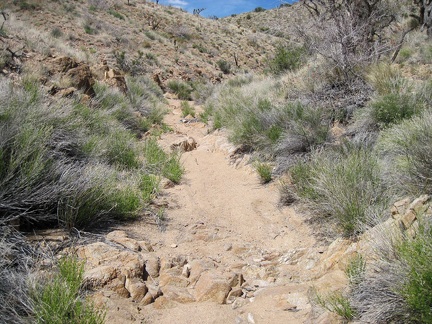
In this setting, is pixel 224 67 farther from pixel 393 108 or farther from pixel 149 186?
pixel 149 186

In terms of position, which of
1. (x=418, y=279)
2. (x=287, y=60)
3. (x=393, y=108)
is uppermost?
(x=287, y=60)

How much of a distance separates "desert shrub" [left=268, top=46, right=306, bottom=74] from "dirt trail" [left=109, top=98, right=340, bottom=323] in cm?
593

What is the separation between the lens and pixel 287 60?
1103 cm

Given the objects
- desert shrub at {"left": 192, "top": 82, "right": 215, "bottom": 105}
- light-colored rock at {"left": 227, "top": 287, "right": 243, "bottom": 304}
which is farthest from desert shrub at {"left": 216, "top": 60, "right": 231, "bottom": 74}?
light-colored rock at {"left": 227, "top": 287, "right": 243, "bottom": 304}

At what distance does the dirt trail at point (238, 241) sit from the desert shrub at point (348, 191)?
33 centimetres

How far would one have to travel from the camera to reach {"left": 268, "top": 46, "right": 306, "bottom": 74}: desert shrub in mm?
10820

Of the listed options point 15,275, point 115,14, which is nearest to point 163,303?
point 15,275

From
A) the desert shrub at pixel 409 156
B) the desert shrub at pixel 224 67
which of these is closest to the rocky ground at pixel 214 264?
the desert shrub at pixel 409 156

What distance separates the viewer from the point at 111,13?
926 inches

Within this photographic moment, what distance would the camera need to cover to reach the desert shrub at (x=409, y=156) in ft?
10.1

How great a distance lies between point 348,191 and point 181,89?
13.1 meters

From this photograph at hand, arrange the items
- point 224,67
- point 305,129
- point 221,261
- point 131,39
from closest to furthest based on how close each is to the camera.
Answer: point 221,261 → point 305,129 → point 131,39 → point 224,67

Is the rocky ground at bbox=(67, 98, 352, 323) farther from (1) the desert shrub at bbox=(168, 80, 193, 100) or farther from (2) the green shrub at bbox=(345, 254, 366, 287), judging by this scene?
(1) the desert shrub at bbox=(168, 80, 193, 100)

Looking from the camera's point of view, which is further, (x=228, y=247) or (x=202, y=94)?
(x=202, y=94)
